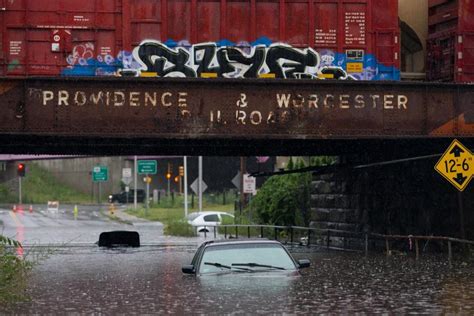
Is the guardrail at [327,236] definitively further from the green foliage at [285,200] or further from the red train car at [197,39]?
the red train car at [197,39]

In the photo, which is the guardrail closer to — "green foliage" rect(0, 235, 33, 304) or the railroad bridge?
the railroad bridge

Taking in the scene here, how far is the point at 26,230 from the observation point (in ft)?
183

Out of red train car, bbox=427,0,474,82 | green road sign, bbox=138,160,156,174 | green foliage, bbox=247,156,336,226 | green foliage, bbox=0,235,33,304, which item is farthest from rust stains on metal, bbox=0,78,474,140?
green road sign, bbox=138,160,156,174

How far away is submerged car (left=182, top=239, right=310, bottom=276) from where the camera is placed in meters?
16.2

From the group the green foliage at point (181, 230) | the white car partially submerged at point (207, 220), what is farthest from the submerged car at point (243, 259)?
the white car partially submerged at point (207, 220)

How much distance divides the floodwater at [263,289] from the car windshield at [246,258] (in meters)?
0.34

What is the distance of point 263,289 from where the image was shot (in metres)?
15.0

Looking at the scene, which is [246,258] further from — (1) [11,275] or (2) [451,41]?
(2) [451,41]

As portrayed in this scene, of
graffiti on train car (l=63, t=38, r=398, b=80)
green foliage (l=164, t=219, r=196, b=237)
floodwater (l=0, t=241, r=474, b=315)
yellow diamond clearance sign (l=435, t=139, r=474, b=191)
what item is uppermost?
graffiti on train car (l=63, t=38, r=398, b=80)

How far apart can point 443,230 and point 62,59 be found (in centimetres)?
1253

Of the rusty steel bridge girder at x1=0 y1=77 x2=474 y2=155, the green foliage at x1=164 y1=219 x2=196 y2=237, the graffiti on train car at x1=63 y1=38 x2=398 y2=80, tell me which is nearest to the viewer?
the rusty steel bridge girder at x1=0 y1=77 x2=474 y2=155

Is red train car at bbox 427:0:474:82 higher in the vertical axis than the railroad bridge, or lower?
higher

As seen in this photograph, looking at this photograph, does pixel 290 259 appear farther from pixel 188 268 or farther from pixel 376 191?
pixel 376 191

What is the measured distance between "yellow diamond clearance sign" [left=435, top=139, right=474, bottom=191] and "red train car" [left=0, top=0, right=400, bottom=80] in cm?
242
